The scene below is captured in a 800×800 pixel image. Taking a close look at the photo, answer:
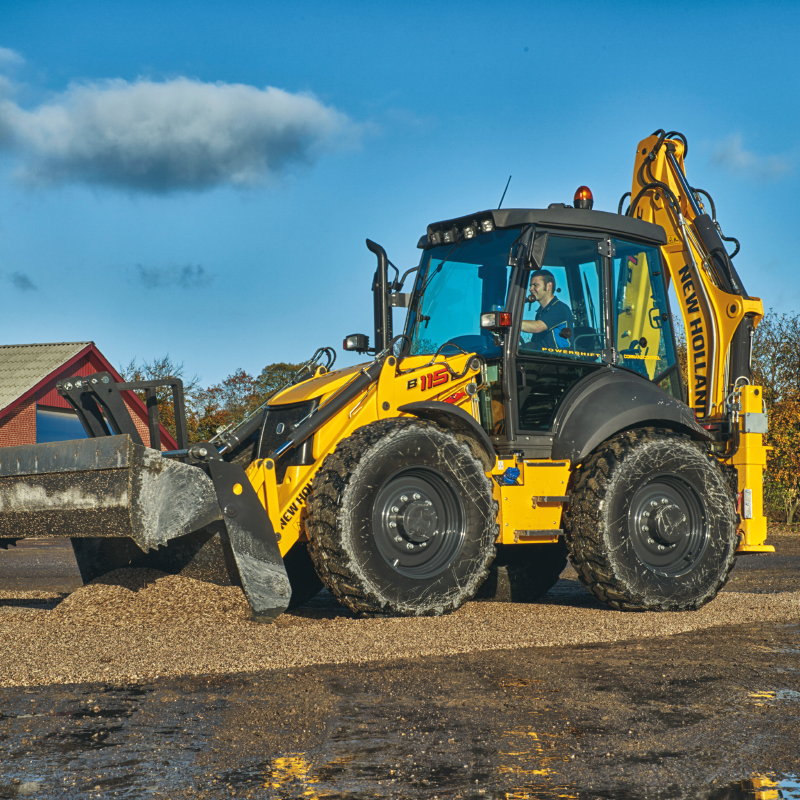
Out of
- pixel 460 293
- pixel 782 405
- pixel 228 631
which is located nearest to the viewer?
pixel 228 631

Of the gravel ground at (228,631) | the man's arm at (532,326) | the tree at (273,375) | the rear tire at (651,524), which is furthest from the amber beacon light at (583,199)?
the tree at (273,375)

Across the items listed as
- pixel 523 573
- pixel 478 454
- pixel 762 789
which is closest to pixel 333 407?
pixel 478 454

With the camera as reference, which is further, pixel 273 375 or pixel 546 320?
pixel 273 375

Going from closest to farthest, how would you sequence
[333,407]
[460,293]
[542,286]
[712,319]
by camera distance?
1. [333,407]
2. [542,286]
3. [460,293]
4. [712,319]

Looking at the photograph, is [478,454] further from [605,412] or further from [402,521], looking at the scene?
[605,412]

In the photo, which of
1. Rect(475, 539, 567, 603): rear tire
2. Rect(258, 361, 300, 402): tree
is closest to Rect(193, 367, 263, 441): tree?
Rect(258, 361, 300, 402): tree

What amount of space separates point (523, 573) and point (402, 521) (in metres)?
2.44

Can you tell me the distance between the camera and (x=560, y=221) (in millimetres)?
7418

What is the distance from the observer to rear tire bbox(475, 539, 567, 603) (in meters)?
8.38

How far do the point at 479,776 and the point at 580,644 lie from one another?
9.28 ft

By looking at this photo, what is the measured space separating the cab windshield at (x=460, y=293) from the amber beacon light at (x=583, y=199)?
1.05 metres

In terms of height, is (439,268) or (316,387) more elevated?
(439,268)

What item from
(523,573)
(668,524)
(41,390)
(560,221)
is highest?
(560,221)

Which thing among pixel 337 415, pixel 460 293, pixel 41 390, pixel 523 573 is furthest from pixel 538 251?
pixel 41 390
